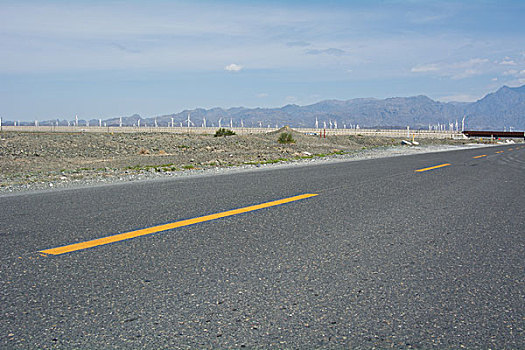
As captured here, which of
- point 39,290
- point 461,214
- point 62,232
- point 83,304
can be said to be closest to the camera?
point 83,304

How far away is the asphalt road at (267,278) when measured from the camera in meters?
2.62

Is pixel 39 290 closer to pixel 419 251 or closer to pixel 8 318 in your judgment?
pixel 8 318

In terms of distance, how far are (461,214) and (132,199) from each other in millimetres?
4781

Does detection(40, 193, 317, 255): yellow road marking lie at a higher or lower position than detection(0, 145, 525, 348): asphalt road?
higher

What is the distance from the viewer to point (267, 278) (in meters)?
3.51

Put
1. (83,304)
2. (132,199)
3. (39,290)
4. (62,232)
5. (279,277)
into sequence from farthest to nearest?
(132,199) < (62,232) < (279,277) < (39,290) < (83,304)

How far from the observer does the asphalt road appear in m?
2.62

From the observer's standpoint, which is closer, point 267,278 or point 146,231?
point 267,278

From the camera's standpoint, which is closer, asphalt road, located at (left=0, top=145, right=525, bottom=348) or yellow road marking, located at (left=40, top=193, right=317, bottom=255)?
asphalt road, located at (left=0, top=145, right=525, bottom=348)

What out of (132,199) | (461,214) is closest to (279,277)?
(461,214)

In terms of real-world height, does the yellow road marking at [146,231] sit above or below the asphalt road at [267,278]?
above

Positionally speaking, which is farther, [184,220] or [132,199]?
[132,199]

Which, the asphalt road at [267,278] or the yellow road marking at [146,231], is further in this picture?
the yellow road marking at [146,231]

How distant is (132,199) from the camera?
24.1 ft
